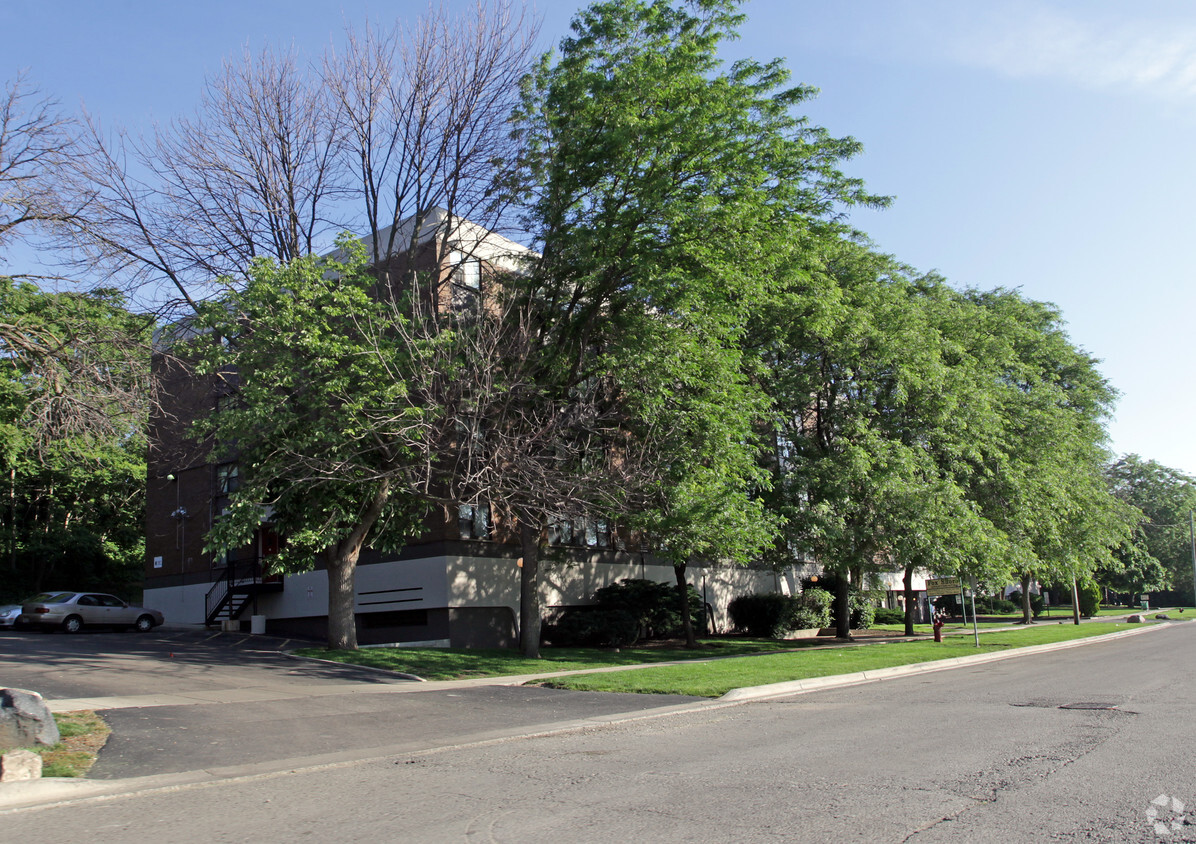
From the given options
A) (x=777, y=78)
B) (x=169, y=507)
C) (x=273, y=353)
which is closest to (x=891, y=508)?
(x=777, y=78)

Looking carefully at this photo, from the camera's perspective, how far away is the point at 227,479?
30.0m

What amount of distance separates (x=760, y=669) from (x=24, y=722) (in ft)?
44.5

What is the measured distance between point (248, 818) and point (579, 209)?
1521cm

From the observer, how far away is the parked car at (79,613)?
92.3 ft

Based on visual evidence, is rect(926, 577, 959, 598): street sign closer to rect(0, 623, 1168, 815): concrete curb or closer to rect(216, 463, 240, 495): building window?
rect(0, 623, 1168, 815): concrete curb

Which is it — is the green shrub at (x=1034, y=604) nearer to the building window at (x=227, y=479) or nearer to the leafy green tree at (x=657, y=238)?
the leafy green tree at (x=657, y=238)

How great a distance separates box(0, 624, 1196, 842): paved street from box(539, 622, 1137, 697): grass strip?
13.6 feet

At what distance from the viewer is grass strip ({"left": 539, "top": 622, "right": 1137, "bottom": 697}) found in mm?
15664

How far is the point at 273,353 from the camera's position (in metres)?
16.9

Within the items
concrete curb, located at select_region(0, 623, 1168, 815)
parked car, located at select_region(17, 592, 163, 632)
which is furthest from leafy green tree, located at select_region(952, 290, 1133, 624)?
parked car, located at select_region(17, 592, 163, 632)

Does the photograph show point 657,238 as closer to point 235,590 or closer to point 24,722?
point 24,722

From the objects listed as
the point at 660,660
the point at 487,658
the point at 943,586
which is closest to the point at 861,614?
the point at 943,586

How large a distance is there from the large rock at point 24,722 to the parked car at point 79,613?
2264 centimetres

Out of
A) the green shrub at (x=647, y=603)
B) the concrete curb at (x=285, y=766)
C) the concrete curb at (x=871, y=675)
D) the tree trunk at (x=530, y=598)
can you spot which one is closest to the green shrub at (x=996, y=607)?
the concrete curb at (x=871, y=675)
